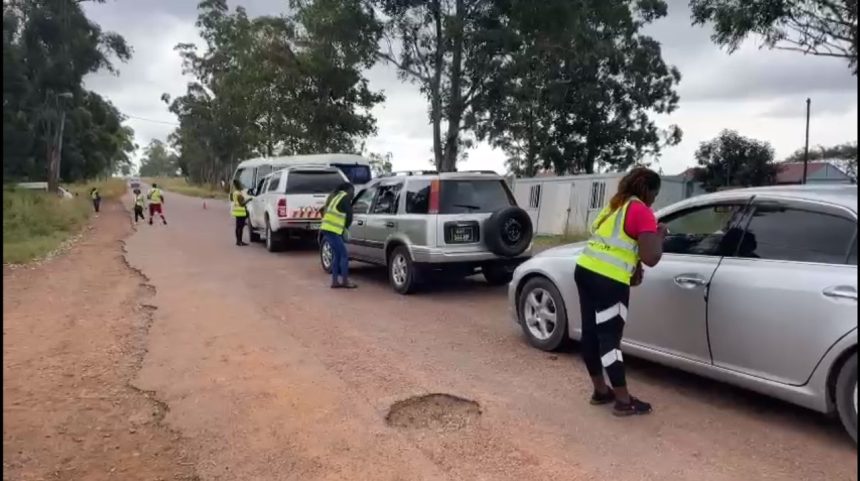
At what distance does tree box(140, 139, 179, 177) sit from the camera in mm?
156625

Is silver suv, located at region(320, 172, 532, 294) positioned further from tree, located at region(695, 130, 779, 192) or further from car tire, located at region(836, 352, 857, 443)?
tree, located at region(695, 130, 779, 192)

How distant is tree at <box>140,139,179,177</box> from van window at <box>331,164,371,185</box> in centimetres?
13831

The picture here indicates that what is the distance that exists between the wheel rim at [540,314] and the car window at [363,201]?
454 centimetres

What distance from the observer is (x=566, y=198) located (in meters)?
18.2

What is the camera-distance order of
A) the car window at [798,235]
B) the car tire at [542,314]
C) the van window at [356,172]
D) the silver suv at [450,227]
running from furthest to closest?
the van window at [356,172] → the silver suv at [450,227] → the car tire at [542,314] → the car window at [798,235]

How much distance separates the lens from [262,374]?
18.2 feet

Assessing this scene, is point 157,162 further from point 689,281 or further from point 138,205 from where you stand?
point 689,281

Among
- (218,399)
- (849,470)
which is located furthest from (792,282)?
(218,399)

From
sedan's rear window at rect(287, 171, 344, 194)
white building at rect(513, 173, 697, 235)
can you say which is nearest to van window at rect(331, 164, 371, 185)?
white building at rect(513, 173, 697, 235)

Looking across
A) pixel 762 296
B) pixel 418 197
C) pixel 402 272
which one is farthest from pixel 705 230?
pixel 402 272

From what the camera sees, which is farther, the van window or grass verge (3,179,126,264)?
the van window

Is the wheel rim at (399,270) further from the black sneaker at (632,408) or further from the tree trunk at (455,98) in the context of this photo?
the tree trunk at (455,98)

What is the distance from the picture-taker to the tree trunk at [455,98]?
1847 centimetres

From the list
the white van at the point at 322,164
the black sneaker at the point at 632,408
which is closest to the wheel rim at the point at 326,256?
the black sneaker at the point at 632,408
